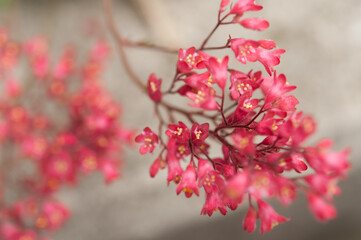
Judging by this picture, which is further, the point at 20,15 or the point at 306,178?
the point at 20,15

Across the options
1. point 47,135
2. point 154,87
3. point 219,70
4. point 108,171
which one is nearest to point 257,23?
point 219,70

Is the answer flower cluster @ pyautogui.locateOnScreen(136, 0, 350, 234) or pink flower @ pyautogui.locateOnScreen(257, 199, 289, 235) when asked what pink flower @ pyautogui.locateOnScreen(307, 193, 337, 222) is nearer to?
flower cluster @ pyautogui.locateOnScreen(136, 0, 350, 234)

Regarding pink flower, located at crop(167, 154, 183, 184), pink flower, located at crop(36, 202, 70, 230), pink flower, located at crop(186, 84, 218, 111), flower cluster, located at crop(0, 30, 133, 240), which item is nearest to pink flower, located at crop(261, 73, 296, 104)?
pink flower, located at crop(186, 84, 218, 111)

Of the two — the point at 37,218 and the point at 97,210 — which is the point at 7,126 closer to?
the point at 37,218

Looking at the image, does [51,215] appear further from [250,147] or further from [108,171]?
[250,147]

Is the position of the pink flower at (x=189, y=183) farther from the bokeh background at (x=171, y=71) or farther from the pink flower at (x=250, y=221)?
the bokeh background at (x=171, y=71)

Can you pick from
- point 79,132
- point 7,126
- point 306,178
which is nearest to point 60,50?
point 7,126
